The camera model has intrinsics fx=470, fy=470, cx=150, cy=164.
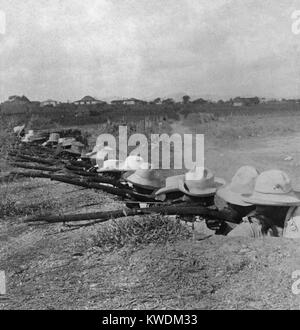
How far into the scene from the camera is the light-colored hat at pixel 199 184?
559 cm

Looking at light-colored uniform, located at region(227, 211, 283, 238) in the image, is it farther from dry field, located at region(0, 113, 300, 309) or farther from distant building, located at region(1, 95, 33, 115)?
distant building, located at region(1, 95, 33, 115)

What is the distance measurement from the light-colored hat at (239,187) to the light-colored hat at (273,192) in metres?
0.42

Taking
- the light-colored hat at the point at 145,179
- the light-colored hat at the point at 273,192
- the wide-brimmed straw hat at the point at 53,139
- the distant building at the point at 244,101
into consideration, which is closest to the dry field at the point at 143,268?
the light-colored hat at the point at 273,192

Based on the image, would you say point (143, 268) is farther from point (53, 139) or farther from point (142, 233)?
point (53, 139)

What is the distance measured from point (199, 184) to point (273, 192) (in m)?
1.17

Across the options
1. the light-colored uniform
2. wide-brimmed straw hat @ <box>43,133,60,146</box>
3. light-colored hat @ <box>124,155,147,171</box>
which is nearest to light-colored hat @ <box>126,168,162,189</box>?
light-colored hat @ <box>124,155,147,171</box>

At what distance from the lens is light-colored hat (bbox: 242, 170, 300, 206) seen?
4.65 m

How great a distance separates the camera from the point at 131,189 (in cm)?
670

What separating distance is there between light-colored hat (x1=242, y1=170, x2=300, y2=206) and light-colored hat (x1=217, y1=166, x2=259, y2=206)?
0.42 m

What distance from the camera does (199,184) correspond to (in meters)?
5.66

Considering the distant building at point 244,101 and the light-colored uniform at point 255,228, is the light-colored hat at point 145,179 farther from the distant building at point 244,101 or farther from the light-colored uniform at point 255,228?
the distant building at point 244,101

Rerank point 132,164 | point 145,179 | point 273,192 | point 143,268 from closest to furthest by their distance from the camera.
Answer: point 143,268 → point 273,192 → point 145,179 → point 132,164

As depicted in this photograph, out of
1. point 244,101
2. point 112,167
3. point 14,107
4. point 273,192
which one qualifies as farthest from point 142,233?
point 244,101

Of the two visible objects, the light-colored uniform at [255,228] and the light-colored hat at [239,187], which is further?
the light-colored hat at [239,187]
